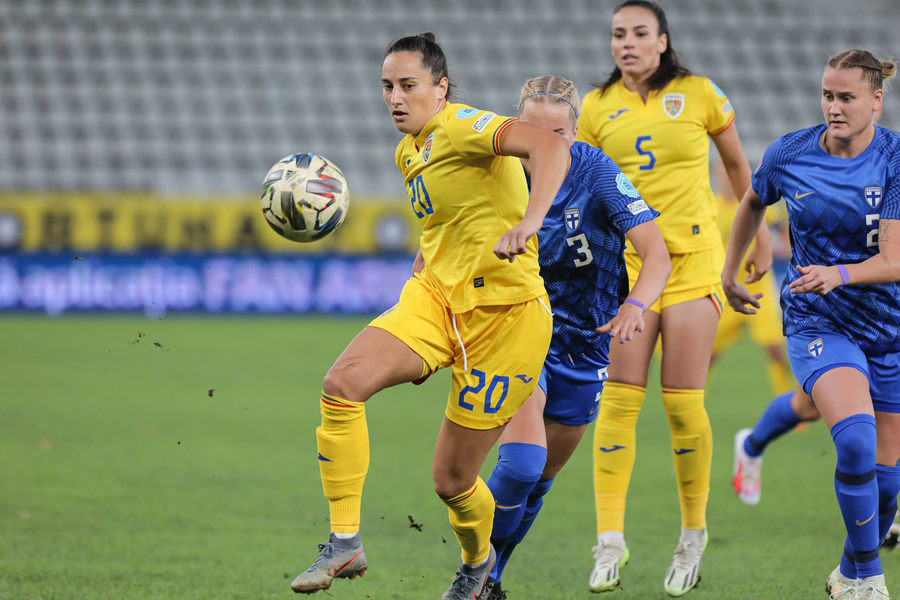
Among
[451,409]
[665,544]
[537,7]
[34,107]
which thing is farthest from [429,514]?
[537,7]

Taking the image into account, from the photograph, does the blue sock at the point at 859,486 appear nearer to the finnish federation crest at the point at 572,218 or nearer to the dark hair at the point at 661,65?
the finnish federation crest at the point at 572,218

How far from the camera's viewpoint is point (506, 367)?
382 centimetres

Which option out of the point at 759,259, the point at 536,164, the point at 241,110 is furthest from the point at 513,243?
the point at 241,110

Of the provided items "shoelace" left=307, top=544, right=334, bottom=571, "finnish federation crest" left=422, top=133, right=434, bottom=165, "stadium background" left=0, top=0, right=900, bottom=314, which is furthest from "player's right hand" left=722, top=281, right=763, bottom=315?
"stadium background" left=0, top=0, right=900, bottom=314

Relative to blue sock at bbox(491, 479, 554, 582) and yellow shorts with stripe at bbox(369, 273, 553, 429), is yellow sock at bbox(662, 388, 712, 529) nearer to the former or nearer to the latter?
blue sock at bbox(491, 479, 554, 582)

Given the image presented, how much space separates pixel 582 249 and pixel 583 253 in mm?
17

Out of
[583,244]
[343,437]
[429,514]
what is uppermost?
[583,244]

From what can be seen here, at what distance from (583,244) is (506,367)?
2.48 feet

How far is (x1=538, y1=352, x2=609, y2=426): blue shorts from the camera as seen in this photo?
4383 millimetres

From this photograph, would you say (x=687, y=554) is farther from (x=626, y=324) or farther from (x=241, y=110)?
(x=241, y=110)

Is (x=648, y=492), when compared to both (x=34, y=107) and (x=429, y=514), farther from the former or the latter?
(x=34, y=107)

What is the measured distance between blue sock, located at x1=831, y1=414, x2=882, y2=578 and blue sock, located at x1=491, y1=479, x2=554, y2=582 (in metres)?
1.21

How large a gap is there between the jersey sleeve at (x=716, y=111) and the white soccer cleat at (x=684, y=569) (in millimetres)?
1907

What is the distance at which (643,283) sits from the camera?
385 cm
